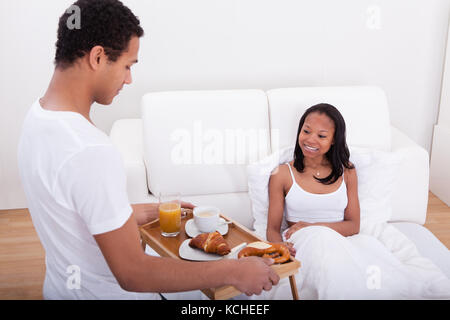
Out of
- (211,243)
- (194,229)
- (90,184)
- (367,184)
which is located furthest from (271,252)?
(367,184)

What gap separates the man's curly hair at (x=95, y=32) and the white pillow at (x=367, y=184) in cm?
107

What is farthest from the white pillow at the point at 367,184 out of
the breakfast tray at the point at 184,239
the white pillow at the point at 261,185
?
the breakfast tray at the point at 184,239

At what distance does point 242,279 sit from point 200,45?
1848 millimetres

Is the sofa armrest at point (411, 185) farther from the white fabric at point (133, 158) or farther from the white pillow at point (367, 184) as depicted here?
the white fabric at point (133, 158)

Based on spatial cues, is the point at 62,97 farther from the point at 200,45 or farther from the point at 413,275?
the point at 200,45

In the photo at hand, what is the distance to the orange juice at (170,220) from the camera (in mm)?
1431

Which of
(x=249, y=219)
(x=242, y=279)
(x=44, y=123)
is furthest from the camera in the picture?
(x=249, y=219)

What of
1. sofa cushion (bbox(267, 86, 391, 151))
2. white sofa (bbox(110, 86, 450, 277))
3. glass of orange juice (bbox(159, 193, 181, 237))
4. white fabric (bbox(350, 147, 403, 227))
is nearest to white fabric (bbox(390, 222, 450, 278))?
white sofa (bbox(110, 86, 450, 277))

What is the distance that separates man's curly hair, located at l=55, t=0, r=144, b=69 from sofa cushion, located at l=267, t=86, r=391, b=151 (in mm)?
1222

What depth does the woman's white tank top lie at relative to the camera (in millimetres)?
1917

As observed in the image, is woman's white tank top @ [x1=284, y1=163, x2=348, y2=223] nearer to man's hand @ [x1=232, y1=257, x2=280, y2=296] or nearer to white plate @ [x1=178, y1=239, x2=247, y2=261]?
white plate @ [x1=178, y1=239, x2=247, y2=261]

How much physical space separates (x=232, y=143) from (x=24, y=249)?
1263mm
